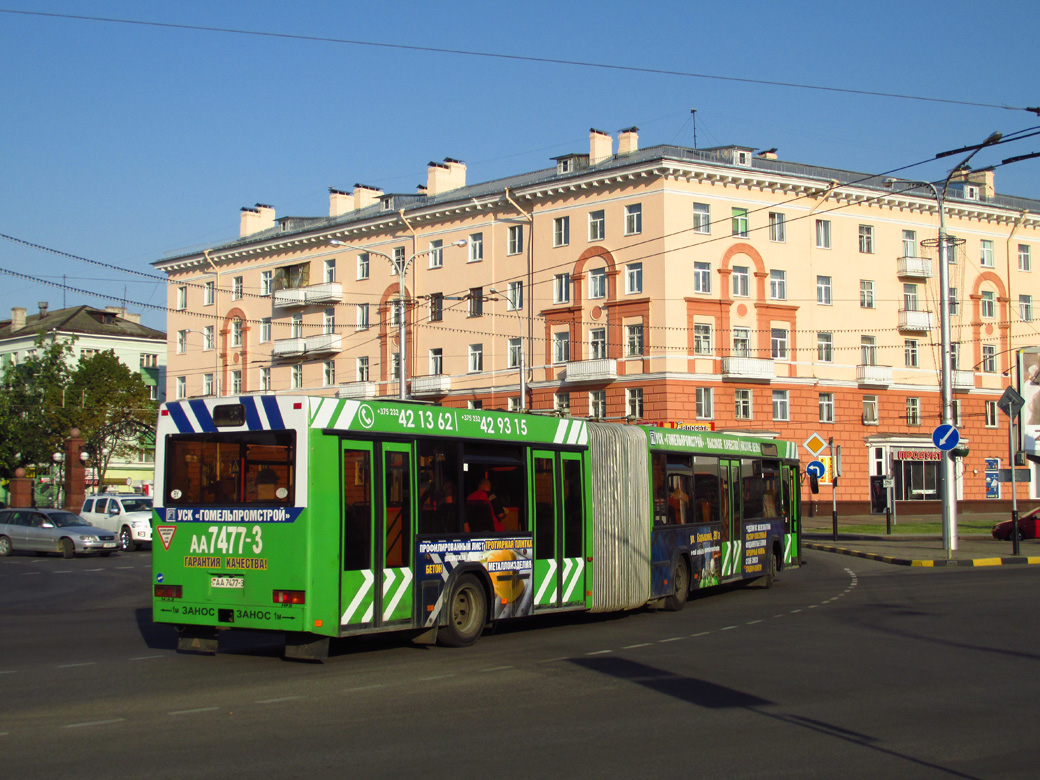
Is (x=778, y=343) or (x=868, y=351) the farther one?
(x=868, y=351)

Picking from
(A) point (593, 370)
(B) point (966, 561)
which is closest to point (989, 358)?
(A) point (593, 370)

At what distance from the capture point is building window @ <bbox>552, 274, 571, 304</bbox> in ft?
178

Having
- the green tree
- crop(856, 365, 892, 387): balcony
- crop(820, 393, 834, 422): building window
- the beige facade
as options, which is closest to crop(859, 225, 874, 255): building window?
the beige facade

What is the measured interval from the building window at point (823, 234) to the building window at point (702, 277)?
21.8 feet

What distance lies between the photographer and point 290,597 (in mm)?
10961

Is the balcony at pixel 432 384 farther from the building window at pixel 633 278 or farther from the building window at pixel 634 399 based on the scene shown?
the building window at pixel 633 278

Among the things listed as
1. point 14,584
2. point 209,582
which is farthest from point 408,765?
point 14,584

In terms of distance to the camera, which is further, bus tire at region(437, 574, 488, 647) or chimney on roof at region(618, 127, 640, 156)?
chimney on roof at region(618, 127, 640, 156)

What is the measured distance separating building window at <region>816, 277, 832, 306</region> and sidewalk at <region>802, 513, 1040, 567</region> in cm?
1340

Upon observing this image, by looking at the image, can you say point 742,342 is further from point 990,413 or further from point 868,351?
point 990,413

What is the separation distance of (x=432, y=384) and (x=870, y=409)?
72.8 ft

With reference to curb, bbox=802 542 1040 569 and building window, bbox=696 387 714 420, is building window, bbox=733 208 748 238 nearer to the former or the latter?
building window, bbox=696 387 714 420

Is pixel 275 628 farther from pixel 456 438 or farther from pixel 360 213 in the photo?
pixel 360 213

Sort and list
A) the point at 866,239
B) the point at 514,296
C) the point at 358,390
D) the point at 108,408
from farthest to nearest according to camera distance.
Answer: the point at 108,408 → the point at 358,390 → the point at 866,239 → the point at 514,296
